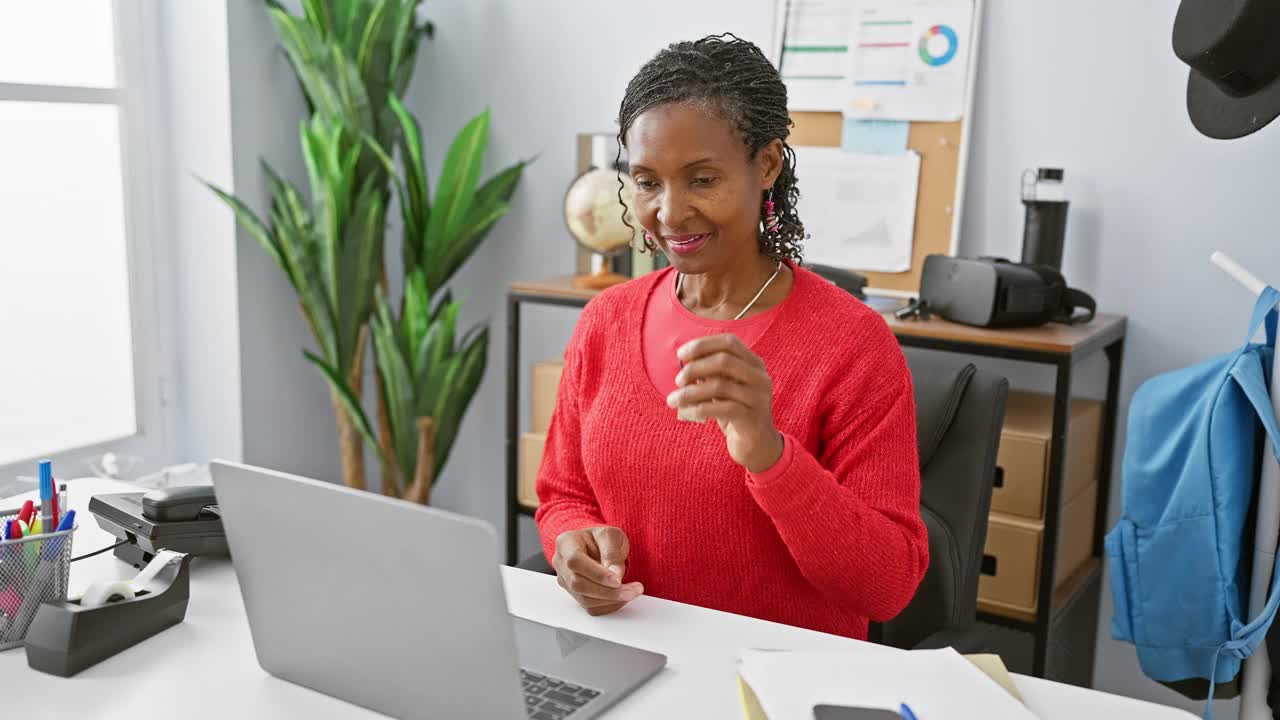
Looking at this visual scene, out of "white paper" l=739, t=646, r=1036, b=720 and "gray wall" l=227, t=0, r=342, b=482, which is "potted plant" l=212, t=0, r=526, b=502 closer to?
"gray wall" l=227, t=0, r=342, b=482

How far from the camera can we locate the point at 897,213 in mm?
2475

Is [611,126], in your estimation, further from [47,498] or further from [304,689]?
[304,689]

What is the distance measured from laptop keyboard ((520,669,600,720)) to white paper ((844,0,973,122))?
1.77 meters

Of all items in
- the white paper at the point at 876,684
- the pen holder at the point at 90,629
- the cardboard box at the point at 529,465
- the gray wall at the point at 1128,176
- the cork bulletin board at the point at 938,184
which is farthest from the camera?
the cardboard box at the point at 529,465

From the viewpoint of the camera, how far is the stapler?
1305 mm

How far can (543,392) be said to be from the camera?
265 centimetres

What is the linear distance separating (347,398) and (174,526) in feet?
5.10

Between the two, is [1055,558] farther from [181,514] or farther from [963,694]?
[181,514]

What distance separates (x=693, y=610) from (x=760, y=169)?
0.54 meters

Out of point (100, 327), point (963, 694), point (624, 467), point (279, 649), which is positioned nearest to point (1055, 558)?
point (624, 467)

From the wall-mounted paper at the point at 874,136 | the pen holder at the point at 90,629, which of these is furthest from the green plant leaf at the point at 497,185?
the pen holder at the point at 90,629

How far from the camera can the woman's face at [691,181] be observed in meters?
1.31

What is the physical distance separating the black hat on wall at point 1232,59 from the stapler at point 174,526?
1.51 m

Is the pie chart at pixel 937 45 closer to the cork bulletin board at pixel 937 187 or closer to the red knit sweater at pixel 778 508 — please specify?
the cork bulletin board at pixel 937 187
